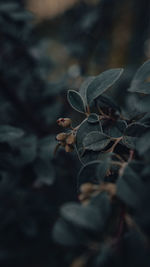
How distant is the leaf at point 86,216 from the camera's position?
48 centimetres

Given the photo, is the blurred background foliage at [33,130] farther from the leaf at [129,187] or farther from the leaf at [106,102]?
the leaf at [129,187]

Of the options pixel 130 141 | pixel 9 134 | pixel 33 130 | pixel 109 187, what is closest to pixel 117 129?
pixel 130 141

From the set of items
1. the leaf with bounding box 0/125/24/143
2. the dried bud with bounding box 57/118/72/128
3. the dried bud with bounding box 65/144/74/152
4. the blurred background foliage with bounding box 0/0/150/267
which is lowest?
the dried bud with bounding box 65/144/74/152

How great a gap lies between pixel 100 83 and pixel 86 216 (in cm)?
27

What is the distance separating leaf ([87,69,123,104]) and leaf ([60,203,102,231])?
0.76ft

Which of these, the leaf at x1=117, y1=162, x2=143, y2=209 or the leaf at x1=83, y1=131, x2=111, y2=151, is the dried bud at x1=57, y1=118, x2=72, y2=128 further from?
the leaf at x1=117, y1=162, x2=143, y2=209

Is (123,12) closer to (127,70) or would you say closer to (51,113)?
(127,70)

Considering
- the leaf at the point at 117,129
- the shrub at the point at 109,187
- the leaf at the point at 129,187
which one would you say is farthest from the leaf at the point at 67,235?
the leaf at the point at 117,129

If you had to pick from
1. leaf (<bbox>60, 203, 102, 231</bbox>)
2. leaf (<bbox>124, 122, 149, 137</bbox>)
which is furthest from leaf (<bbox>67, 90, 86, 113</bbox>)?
leaf (<bbox>60, 203, 102, 231</bbox>)

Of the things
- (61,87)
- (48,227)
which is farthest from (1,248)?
(61,87)

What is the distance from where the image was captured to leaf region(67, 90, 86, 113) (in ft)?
2.15

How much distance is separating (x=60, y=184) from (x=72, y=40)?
2.63 ft

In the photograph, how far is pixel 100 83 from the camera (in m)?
0.62

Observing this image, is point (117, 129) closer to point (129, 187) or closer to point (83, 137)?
point (83, 137)
